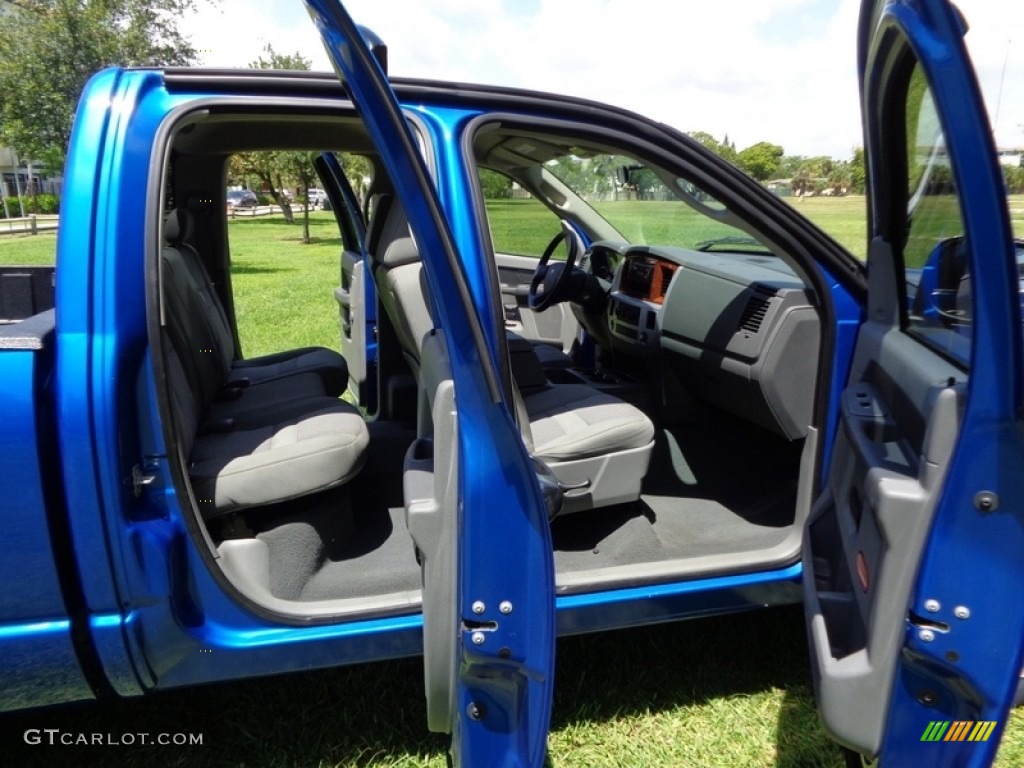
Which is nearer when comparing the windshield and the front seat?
the front seat

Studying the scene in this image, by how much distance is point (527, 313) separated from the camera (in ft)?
14.1

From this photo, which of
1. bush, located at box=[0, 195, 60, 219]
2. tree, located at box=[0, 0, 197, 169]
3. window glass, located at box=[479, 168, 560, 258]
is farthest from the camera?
bush, located at box=[0, 195, 60, 219]

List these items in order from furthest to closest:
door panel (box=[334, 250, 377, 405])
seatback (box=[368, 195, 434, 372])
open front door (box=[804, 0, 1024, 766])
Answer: door panel (box=[334, 250, 377, 405])
seatback (box=[368, 195, 434, 372])
open front door (box=[804, 0, 1024, 766])

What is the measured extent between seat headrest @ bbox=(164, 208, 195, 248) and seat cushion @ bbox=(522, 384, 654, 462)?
1489 millimetres

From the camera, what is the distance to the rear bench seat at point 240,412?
6.50 feet

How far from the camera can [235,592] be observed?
69.6 inches

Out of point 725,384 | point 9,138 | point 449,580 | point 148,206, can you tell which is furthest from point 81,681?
point 9,138

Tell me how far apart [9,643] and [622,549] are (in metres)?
1.54

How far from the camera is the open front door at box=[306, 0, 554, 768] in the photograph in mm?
1407

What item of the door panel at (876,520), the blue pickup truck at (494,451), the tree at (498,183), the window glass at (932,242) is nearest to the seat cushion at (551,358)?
the tree at (498,183)

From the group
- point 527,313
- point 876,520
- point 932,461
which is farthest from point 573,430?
point 527,313

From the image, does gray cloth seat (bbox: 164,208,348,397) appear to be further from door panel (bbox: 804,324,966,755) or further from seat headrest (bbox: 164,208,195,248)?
door panel (bbox: 804,324,966,755)

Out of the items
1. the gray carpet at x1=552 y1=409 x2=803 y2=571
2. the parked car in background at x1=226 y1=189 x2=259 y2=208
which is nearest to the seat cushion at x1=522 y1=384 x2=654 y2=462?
the gray carpet at x1=552 y1=409 x2=803 y2=571

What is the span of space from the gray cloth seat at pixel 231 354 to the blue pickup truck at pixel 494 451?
1.05 ft
